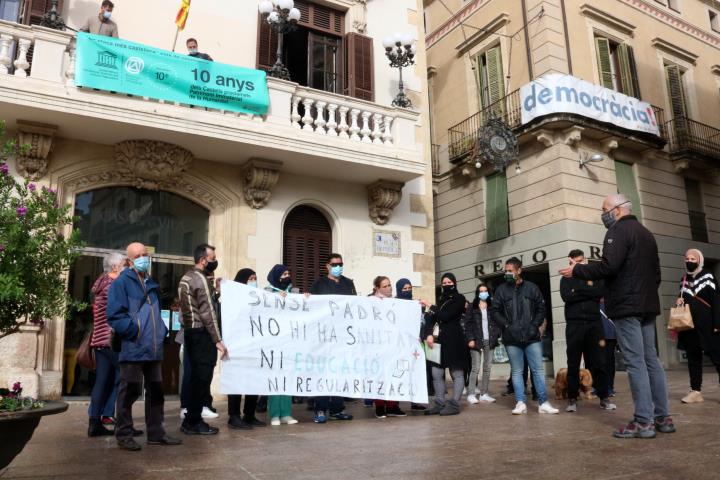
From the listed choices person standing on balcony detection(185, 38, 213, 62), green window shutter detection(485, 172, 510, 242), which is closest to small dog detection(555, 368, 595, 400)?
person standing on balcony detection(185, 38, 213, 62)

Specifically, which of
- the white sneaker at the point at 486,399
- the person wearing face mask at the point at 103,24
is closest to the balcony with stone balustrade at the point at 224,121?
the person wearing face mask at the point at 103,24

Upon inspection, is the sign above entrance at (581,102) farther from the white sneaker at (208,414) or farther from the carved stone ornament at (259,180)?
the white sneaker at (208,414)

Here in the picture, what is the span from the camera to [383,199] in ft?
40.1

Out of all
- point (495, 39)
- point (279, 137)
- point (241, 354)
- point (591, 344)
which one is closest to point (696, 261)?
point (591, 344)

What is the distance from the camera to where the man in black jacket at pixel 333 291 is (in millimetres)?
6883

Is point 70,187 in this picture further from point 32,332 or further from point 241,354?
point 241,354

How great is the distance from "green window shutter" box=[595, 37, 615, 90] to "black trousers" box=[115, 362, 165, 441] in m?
15.9

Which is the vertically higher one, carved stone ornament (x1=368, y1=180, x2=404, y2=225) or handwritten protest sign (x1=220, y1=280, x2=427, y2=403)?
carved stone ornament (x1=368, y1=180, x2=404, y2=225)

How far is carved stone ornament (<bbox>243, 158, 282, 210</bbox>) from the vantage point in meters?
11.0

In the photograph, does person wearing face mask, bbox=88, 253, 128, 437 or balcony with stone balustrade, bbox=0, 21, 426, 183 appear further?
balcony with stone balustrade, bbox=0, 21, 426, 183

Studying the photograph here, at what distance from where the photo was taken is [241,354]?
20.4 ft

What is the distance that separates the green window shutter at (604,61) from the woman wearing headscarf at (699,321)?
11.1 meters

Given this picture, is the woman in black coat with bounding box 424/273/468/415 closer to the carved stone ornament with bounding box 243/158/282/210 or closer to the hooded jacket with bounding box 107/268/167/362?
the hooded jacket with bounding box 107/268/167/362

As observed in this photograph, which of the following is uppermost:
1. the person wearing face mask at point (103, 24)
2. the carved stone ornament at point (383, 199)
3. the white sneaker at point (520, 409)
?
the person wearing face mask at point (103, 24)
